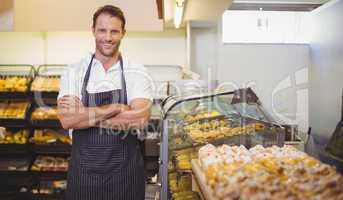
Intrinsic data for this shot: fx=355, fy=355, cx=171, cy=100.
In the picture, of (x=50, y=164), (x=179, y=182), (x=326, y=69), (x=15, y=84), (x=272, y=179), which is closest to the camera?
(x=272, y=179)

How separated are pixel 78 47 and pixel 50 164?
5.18 ft

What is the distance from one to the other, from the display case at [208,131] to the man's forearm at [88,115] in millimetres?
302

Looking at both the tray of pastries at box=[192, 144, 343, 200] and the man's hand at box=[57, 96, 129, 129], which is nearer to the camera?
the tray of pastries at box=[192, 144, 343, 200]

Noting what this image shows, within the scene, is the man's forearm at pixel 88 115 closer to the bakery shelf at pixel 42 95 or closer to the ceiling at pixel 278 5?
the ceiling at pixel 278 5

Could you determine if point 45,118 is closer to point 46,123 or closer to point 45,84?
point 46,123

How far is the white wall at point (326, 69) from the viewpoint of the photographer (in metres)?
3.49

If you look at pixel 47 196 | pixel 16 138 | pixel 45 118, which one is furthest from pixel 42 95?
pixel 47 196

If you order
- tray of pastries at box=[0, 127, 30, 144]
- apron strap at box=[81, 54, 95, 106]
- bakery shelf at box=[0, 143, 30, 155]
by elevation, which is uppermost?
apron strap at box=[81, 54, 95, 106]

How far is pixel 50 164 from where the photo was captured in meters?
4.56

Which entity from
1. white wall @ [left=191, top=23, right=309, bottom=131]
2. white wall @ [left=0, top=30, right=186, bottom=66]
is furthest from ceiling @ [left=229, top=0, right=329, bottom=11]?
white wall @ [left=0, top=30, right=186, bottom=66]

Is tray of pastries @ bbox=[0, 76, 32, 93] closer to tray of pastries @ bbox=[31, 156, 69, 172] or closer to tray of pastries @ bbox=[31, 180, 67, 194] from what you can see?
tray of pastries @ bbox=[31, 156, 69, 172]

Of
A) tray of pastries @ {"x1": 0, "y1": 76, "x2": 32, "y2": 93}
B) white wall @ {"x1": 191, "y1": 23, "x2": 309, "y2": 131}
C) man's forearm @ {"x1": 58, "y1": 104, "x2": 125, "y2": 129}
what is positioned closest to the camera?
man's forearm @ {"x1": 58, "y1": 104, "x2": 125, "y2": 129}

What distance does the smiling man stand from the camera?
5.92 feet

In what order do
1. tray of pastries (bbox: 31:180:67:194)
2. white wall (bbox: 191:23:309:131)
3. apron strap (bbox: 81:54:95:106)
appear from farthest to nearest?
tray of pastries (bbox: 31:180:67:194)
white wall (bbox: 191:23:309:131)
apron strap (bbox: 81:54:95:106)
